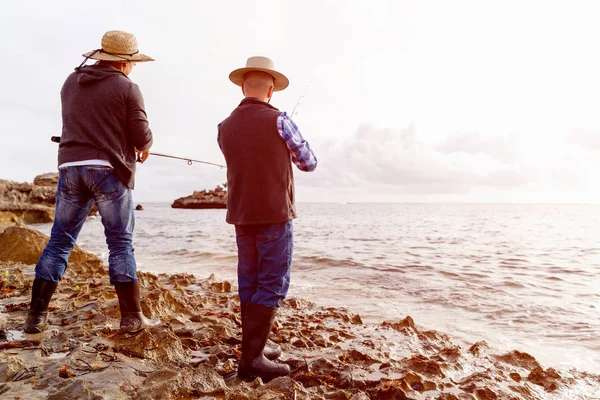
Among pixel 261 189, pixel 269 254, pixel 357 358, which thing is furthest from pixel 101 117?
pixel 357 358

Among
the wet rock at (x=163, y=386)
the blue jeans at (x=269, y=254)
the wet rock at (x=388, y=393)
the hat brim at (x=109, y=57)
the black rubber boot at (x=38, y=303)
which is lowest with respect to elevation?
the wet rock at (x=388, y=393)

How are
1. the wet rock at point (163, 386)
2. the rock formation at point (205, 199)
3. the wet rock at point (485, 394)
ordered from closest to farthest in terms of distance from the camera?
1. the wet rock at point (163, 386)
2. the wet rock at point (485, 394)
3. the rock formation at point (205, 199)

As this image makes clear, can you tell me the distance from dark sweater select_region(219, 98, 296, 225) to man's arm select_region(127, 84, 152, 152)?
1017 mm

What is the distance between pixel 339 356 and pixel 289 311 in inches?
87.6

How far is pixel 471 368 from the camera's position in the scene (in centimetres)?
406

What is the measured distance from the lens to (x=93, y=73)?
356cm

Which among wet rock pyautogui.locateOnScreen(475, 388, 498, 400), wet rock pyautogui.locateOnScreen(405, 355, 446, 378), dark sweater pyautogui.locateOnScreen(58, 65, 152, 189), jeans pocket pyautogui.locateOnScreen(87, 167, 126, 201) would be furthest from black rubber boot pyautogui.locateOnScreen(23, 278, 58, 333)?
wet rock pyautogui.locateOnScreen(475, 388, 498, 400)

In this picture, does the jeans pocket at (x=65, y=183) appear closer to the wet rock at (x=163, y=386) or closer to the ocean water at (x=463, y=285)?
the wet rock at (x=163, y=386)

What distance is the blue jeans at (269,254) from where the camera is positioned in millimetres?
3061

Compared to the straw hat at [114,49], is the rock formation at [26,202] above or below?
below

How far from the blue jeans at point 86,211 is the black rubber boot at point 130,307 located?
0.26 feet

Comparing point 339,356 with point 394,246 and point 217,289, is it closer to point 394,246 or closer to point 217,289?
point 217,289

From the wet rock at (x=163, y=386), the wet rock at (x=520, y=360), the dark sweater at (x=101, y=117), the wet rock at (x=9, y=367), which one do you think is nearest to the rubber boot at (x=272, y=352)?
the wet rock at (x=163, y=386)

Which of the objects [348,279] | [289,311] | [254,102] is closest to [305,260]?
[348,279]
